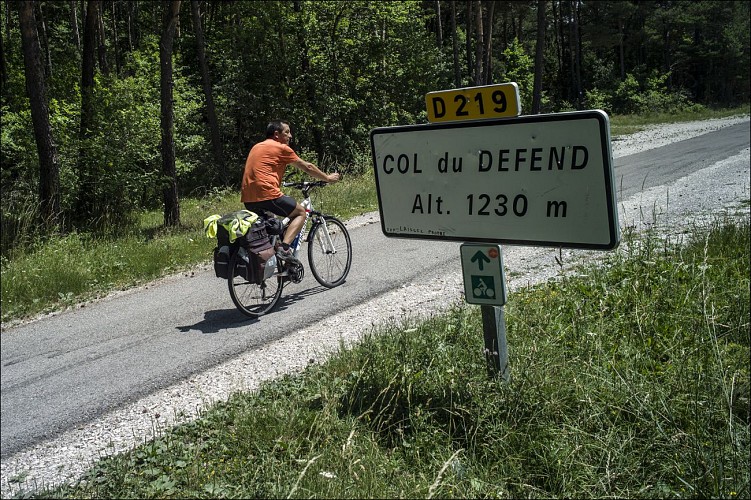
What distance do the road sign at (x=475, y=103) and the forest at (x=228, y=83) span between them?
6.24ft

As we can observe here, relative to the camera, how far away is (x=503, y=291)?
11.4 feet

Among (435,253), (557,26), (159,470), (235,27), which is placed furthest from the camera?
(557,26)

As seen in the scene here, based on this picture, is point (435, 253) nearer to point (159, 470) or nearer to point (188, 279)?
point (188, 279)

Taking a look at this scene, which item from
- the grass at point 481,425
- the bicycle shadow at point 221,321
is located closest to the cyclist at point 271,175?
the bicycle shadow at point 221,321

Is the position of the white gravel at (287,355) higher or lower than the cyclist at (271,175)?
lower

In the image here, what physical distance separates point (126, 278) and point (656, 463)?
2.96 m

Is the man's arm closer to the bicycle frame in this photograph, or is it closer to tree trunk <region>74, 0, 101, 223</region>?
the bicycle frame

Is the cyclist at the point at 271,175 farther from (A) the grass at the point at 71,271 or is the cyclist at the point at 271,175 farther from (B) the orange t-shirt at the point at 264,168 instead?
(A) the grass at the point at 71,271

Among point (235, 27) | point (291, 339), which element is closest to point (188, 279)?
point (291, 339)

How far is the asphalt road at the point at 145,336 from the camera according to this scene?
1531 millimetres

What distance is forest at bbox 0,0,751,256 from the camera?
10.8 m

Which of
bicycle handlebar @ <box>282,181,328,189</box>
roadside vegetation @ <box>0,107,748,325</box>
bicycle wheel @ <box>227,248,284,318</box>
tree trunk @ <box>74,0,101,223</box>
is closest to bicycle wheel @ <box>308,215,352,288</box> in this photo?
bicycle handlebar @ <box>282,181,328,189</box>

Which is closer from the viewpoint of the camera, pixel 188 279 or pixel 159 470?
pixel 159 470

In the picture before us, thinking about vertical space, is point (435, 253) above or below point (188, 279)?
below
